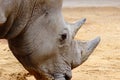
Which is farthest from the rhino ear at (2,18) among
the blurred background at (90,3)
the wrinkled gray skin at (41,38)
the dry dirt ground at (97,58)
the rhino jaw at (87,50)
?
the blurred background at (90,3)

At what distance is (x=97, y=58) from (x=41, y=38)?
390 centimetres

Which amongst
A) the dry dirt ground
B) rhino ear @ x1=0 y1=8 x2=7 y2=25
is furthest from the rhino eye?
the dry dirt ground

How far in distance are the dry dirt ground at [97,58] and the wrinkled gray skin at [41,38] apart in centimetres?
176

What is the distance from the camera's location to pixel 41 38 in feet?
13.0

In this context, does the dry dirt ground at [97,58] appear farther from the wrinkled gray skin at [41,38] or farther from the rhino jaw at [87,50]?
the wrinkled gray skin at [41,38]

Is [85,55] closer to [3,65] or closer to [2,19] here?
[2,19]

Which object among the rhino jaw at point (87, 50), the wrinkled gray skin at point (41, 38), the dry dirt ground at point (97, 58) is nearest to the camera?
the wrinkled gray skin at point (41, 38)

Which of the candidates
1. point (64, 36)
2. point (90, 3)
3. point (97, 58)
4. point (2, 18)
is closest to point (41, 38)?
point (64, 36)

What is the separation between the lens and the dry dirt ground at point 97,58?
21.1 feet

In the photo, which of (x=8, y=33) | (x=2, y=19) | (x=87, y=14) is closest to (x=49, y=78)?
(x=8, y=33)

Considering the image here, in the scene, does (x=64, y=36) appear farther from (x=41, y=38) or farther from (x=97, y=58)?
(x=97, y=58)

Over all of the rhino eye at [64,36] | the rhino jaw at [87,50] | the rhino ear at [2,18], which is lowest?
the rhino jaw at [87,50]

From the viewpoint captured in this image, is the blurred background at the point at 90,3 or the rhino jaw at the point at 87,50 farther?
the blurred background at the point at 90,3

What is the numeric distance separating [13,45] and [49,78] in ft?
1.38
